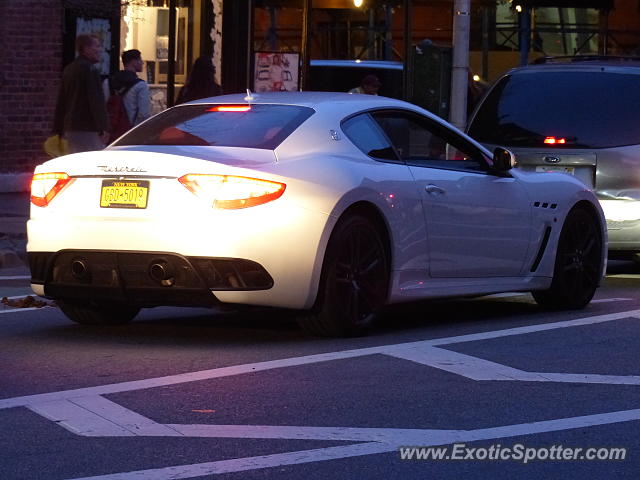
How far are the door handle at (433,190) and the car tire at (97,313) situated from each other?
186 centimetres

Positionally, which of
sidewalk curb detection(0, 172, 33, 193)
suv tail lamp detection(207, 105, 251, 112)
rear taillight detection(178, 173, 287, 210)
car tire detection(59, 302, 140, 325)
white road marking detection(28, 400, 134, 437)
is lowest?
sidewalk curb detection(0, 172, 33, 193)

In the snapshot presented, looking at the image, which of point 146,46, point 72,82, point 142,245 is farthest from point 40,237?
point 146,46

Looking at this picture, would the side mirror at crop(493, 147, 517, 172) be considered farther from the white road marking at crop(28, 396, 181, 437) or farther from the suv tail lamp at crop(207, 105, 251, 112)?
the white road marking at crop(28, 396, 181, 437)

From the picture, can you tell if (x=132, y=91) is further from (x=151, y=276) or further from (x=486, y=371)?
(x=486, y=371)

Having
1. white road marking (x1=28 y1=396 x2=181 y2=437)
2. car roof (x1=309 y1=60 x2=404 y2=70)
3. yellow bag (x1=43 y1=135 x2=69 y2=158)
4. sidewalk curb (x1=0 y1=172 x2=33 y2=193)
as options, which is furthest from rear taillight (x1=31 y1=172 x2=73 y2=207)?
car roof (x1=309 y1=60 x2=404 y2=70)

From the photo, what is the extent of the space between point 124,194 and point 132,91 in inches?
319

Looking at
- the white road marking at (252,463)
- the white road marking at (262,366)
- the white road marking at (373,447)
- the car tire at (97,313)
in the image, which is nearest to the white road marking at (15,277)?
the car tire at (97,313)

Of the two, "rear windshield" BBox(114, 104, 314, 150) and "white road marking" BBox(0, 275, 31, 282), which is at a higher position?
"rear windshield" BBox(114, 104, 314, 150)

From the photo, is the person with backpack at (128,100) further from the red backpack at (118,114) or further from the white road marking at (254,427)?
the white road marking at (254,427)

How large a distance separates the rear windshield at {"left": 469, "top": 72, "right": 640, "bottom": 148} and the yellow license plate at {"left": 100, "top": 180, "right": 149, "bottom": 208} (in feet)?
17.4

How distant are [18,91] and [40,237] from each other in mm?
10989

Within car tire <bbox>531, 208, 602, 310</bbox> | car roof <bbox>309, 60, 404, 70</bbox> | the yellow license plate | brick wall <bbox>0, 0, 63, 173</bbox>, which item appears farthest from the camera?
car roof <bbox>309, 60, 404, 70</bbox>

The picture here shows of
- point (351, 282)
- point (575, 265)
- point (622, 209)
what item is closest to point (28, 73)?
point (622, 209)

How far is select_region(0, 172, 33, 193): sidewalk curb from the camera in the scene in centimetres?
1906
